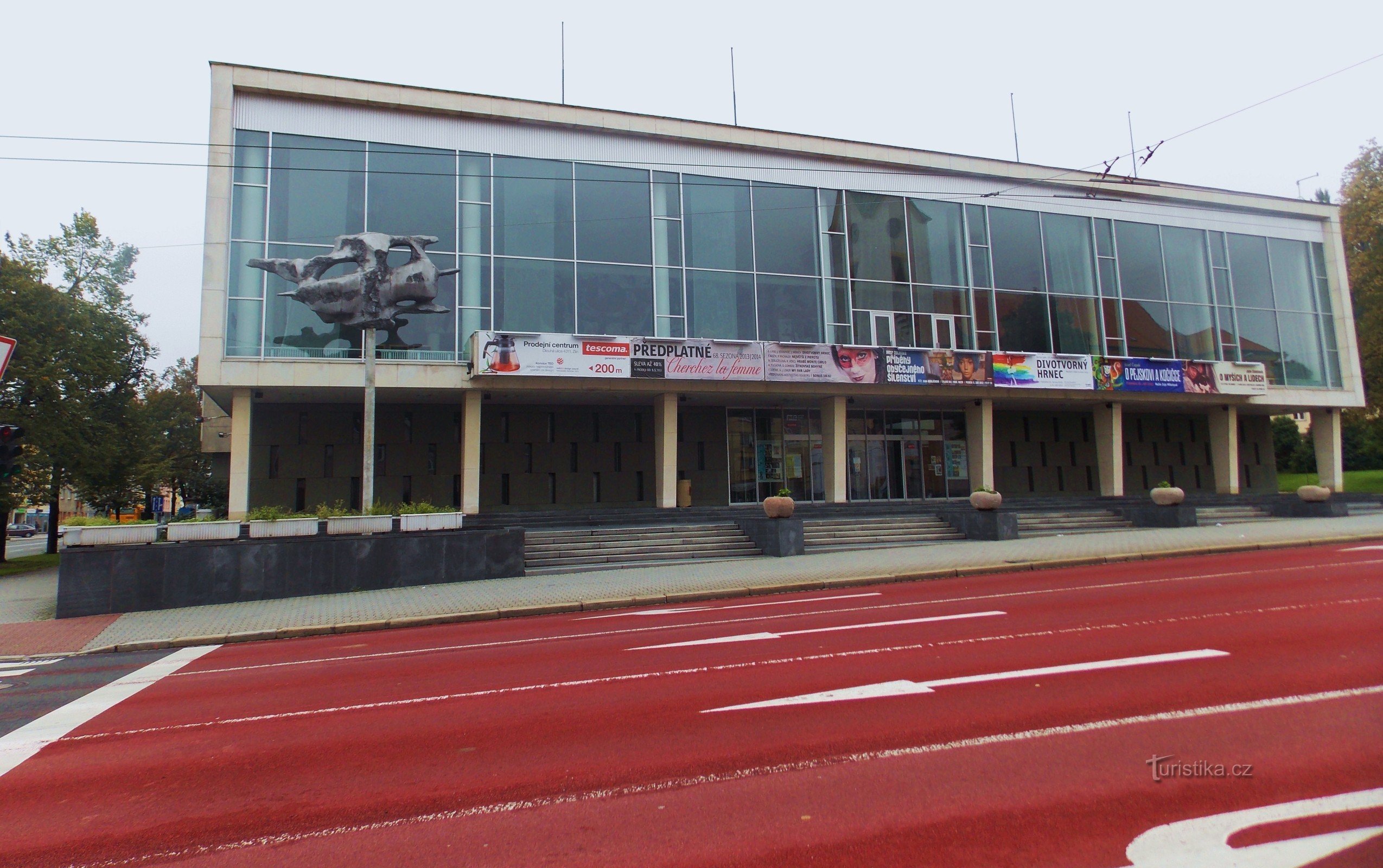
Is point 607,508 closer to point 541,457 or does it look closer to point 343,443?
point 541,457

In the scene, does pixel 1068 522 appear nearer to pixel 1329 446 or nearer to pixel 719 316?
pixel 719 316

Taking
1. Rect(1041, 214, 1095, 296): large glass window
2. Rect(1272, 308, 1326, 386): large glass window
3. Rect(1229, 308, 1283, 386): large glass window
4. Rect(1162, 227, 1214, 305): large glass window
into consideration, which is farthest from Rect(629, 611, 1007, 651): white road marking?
Rect(1272, 308, 1326, 386): large glass window

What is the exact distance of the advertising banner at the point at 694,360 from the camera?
23547 mm

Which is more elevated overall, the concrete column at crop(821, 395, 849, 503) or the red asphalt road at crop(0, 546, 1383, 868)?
the concrete column at crop(821, 395, 849, 503)

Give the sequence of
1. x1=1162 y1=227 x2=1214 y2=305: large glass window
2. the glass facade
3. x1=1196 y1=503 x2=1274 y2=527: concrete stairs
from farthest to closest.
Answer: x1=1162 y1=227 x2=1214 y2=305: large glass window → x1=1196 y1=503 x2=1274 y2=527: concrete stairs → the glass facade

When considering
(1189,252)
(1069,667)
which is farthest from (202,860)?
(1189,252)

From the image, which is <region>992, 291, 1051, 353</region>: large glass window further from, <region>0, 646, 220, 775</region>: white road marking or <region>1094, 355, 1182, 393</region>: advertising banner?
<region>0, 646, 220, 775</region>: white road marking

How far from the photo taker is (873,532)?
73.5 ft

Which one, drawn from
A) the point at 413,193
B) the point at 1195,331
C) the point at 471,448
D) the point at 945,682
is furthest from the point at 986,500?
the point at 413,193

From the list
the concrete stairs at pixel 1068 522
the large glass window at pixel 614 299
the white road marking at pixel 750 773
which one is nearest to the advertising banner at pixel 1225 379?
the concrete stairs at pixel 1068 522

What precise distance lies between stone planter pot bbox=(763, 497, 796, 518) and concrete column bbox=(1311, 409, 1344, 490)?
2968 cm

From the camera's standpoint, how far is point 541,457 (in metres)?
26.8

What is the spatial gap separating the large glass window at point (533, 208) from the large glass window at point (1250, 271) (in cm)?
3024

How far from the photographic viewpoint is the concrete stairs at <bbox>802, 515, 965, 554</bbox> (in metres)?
21.4
